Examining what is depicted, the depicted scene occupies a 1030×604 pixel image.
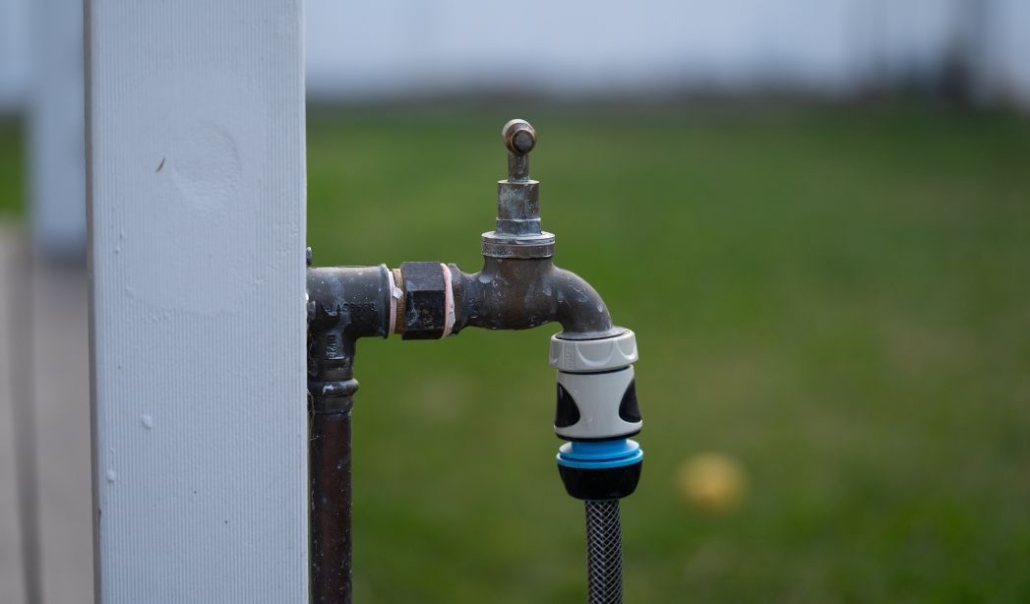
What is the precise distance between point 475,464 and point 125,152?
7.68ft

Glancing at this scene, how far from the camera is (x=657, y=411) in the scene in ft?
12.1

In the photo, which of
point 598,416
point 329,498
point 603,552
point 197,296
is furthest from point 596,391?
point 197,296

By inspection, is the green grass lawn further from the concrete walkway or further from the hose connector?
the hose connector

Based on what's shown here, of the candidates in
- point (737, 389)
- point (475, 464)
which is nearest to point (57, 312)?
point (475, 464)

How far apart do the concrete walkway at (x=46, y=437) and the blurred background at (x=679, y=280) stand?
0.01 metres

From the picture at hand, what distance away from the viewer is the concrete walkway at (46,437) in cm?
242

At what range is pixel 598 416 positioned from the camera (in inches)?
49.8

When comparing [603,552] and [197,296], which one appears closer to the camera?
[197,296]

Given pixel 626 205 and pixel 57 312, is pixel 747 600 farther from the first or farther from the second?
pixel 626 205

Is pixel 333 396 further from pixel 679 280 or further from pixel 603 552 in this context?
pixel 679 280

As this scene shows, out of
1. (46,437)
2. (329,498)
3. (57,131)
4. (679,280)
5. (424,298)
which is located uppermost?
(57,131)

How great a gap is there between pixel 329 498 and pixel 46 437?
221cm

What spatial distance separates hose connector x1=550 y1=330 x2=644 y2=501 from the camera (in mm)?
1269

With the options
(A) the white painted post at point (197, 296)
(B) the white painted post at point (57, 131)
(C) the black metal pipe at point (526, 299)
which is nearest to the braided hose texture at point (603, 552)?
(C) the black metal pipe at point (526, 299)
